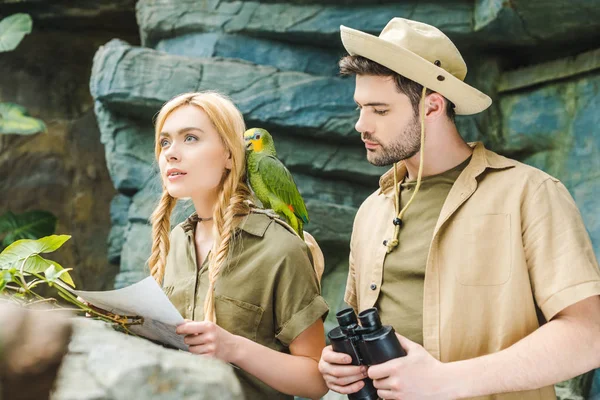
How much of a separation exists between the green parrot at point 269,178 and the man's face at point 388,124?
419 mm

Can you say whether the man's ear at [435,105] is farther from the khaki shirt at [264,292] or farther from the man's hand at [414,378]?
the man's hand at [414,378]

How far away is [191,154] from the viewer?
1859mm

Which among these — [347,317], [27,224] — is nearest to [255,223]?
[347,317]

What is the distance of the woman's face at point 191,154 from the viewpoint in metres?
1.86

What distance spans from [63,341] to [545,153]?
14.5 feet

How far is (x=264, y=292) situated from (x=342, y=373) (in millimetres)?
317

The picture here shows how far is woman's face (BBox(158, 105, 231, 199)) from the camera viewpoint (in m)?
1.86

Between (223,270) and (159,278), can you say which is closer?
(223,270)

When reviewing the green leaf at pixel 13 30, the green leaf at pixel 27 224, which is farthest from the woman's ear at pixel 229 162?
the green leaf at pixel 27 224

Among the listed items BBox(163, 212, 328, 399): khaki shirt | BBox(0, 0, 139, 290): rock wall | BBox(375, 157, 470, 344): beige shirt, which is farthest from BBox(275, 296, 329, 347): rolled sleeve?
BBox(0, 0, 139, 290): rock wall

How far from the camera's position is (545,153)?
465 centimetres

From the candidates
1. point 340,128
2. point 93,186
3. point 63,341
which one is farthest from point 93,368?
point 93,186

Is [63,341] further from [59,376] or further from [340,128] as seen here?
[340,128]

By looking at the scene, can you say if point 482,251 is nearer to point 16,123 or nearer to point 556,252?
point 556,252
